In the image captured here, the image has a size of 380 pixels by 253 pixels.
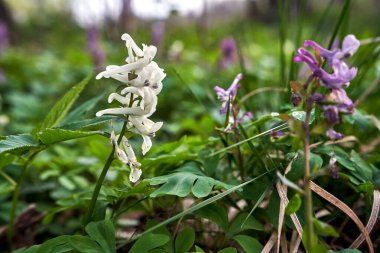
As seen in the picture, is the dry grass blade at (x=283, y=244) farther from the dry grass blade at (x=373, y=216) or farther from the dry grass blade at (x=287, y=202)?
the dry grass blade at (x=373, y=216)

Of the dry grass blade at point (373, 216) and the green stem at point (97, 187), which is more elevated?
the green stem at point (97, 187)

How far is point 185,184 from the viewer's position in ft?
3.75

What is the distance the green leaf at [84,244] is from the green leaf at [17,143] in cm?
27

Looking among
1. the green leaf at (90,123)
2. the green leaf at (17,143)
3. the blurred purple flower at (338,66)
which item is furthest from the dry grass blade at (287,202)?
the green leaf at (17,143)

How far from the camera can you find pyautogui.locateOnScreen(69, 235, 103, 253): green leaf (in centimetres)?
106

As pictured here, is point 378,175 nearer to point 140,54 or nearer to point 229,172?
point 229,172

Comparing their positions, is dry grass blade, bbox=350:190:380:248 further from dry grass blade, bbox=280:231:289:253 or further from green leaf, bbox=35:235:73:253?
green leaf, bbox=35:235:73:253

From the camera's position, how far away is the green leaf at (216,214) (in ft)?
4.02

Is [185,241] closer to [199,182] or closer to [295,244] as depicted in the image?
[199,182]

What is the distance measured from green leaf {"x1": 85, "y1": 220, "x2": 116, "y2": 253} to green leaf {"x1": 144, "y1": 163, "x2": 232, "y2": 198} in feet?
0.53

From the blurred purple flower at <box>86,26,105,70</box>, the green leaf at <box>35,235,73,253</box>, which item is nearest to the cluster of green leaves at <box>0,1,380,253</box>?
the green leaf at <box>35,235,73,253</box>

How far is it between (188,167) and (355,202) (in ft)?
2.04

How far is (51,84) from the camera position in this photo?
14.7 ft

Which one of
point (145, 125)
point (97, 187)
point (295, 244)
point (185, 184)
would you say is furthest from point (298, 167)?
point (97, 187)
